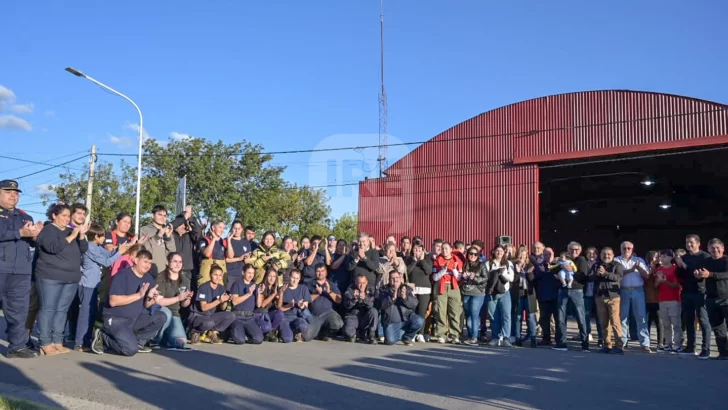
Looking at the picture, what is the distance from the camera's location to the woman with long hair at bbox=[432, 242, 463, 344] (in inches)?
451

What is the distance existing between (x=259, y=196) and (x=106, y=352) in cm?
2635

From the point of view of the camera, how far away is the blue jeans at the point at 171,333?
9242mm

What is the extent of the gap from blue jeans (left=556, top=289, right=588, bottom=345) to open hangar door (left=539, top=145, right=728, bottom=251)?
8.27 metres

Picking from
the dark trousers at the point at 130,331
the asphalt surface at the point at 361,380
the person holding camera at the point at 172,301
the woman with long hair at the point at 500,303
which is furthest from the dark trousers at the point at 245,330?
the woman with long hair at the point at 500,303

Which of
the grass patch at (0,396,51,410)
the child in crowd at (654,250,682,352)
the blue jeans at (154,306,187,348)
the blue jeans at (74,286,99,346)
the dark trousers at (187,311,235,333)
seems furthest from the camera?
the child in crowd at (654,250,682,352)

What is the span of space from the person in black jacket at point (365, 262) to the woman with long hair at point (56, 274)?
493 cm

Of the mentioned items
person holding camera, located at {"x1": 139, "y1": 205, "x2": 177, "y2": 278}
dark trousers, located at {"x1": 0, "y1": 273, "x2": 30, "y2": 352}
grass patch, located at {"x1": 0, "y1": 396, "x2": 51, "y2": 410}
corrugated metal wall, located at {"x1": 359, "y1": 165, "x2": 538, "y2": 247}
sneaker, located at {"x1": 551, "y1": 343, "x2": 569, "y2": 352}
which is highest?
corrugated metal wall, located at {"x1": 359, "y1": 165, "x2": 538, "y2": 247}

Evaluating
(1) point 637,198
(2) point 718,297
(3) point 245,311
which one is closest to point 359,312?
(3) point 245,311

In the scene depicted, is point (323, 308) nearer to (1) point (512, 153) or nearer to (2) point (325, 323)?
(2) point (325, 323)

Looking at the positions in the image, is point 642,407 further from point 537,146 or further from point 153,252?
point 537,146

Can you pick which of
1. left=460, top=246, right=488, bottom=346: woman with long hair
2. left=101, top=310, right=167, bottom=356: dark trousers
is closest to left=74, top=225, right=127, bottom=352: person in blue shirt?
left=101, top=310, right=167, bottom=356: dark trousers

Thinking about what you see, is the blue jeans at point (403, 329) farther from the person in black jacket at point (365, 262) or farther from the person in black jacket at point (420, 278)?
the person in black jacket at point (365, 262)

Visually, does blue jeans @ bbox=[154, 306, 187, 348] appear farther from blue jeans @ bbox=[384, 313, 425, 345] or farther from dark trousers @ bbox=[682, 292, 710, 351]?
dark trousers @ bbox=[682, 292, 710, 351]

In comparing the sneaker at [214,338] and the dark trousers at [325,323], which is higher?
the dark trousers at [325,323]
